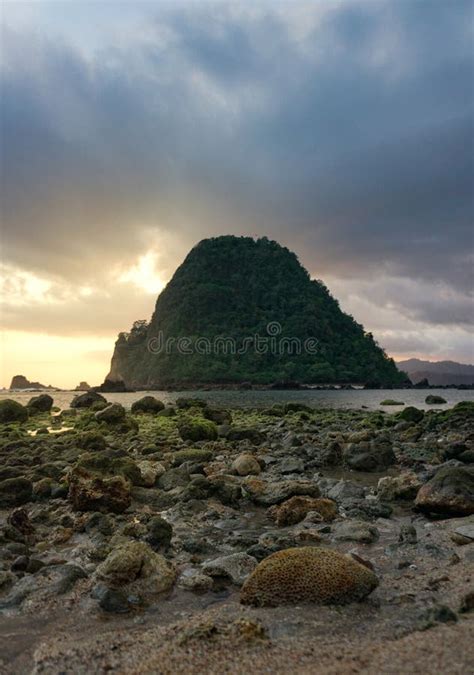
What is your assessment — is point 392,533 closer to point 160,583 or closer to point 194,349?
point 160,583

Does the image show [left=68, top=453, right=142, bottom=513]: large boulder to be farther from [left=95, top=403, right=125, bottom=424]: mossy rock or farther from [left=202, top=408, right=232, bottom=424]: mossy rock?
[left=202, top=408, right=232, bottom=424]: mossy rock

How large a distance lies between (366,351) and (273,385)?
41.8 m

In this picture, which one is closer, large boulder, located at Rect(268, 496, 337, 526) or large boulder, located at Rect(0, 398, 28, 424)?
large boulder, located at Rect(268, 496, 337, 526)

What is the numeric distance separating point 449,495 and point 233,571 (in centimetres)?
378

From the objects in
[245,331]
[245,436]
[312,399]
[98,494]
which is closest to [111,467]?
[98,494]

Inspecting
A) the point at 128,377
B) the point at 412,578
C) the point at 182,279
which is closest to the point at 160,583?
the point at 412,578

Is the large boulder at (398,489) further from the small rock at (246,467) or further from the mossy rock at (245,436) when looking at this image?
the mossy rock at (245,436)

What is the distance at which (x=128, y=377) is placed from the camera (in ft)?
494

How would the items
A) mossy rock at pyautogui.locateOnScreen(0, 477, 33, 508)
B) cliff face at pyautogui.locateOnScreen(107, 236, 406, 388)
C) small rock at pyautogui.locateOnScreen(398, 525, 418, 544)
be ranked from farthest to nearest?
cliff face at pyautogui.locateOnScreen(107, 236, 406, 388) → mossy rock at pyautogui.locateOnScreen(0, 477, 33, 508) → small rock at pyautogui.locateOnScreen(398, 525, 418, 544)

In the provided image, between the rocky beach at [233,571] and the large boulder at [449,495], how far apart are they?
0.02m

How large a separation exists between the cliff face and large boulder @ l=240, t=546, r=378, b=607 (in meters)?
116

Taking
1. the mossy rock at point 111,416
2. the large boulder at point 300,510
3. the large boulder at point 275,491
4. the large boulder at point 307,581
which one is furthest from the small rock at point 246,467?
the mossy rock at point 111,416

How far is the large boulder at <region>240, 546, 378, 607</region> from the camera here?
13.7 ft

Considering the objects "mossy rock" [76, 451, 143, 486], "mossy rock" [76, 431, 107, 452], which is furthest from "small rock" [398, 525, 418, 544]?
"mossy rock" [76, 431, 107, 452]
